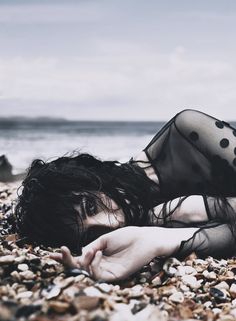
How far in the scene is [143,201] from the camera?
135 inches

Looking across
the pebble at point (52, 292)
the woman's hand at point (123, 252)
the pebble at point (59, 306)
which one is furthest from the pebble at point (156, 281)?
the pebble at point (59, 306)

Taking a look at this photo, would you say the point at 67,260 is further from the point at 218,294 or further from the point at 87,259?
the point at 218,294

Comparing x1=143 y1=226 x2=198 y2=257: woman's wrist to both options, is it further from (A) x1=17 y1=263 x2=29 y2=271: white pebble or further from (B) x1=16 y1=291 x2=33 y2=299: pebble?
(B) x1=16 y1=291 x2=33 y2=299: pebble

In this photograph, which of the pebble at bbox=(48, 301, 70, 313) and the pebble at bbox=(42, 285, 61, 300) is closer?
the pebble at bbox=(48, 301, 70, 313)

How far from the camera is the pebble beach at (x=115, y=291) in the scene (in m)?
1.78

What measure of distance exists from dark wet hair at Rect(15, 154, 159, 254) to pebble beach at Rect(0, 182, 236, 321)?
0.15m

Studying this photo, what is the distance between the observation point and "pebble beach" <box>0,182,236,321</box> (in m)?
1.78

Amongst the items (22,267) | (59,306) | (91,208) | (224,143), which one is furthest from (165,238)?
(59,306)

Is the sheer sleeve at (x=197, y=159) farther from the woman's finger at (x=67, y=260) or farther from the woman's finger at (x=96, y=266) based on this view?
the woman's finger at (x=67, y=260)

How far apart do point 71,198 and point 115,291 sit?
0.91m

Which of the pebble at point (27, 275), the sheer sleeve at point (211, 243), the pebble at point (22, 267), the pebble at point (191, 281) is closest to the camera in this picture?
the pebble at point (27, 275)

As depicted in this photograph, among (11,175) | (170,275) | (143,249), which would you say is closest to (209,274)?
(170,275)

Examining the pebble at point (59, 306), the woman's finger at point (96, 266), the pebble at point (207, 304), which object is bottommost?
the pebble at point (207, 304)

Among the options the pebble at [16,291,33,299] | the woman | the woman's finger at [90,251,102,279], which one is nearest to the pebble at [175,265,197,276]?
the woman
